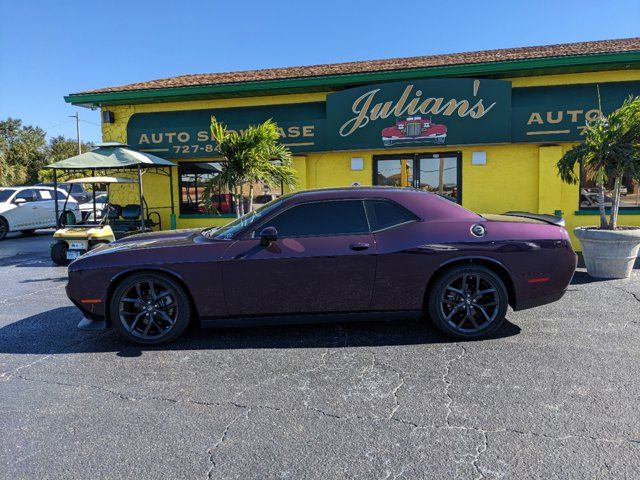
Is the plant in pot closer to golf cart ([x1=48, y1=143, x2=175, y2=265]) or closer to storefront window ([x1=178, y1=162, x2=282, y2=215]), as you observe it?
storefront window ([x1=178, y1=162, x2=282, y2=215])

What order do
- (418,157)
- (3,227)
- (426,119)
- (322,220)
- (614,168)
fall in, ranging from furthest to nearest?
(3,227)
(418,157)
(426,119)
(614,168)
(322,220)

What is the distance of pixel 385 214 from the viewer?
451 centimetres

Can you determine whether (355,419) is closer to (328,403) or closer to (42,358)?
(328,403)

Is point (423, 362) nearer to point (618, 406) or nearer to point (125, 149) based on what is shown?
point (618, 406)

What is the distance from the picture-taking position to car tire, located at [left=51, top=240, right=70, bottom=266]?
9.29 meters

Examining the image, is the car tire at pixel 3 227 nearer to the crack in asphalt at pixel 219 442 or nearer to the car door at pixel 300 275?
the car door at pixel 300 275

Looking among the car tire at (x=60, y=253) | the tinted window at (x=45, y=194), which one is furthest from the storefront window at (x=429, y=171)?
the tinted window at (x=45, y=194)

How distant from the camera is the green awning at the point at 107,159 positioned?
925 cm

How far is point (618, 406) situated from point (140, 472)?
117 inches

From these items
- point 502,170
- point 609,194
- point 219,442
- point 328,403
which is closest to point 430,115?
point 502,170

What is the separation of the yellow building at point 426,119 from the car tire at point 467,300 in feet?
20.0

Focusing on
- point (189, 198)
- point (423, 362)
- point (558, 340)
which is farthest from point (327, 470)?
point (189, 198)

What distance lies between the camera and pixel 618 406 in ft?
9.98

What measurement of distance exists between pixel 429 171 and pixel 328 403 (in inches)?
317
